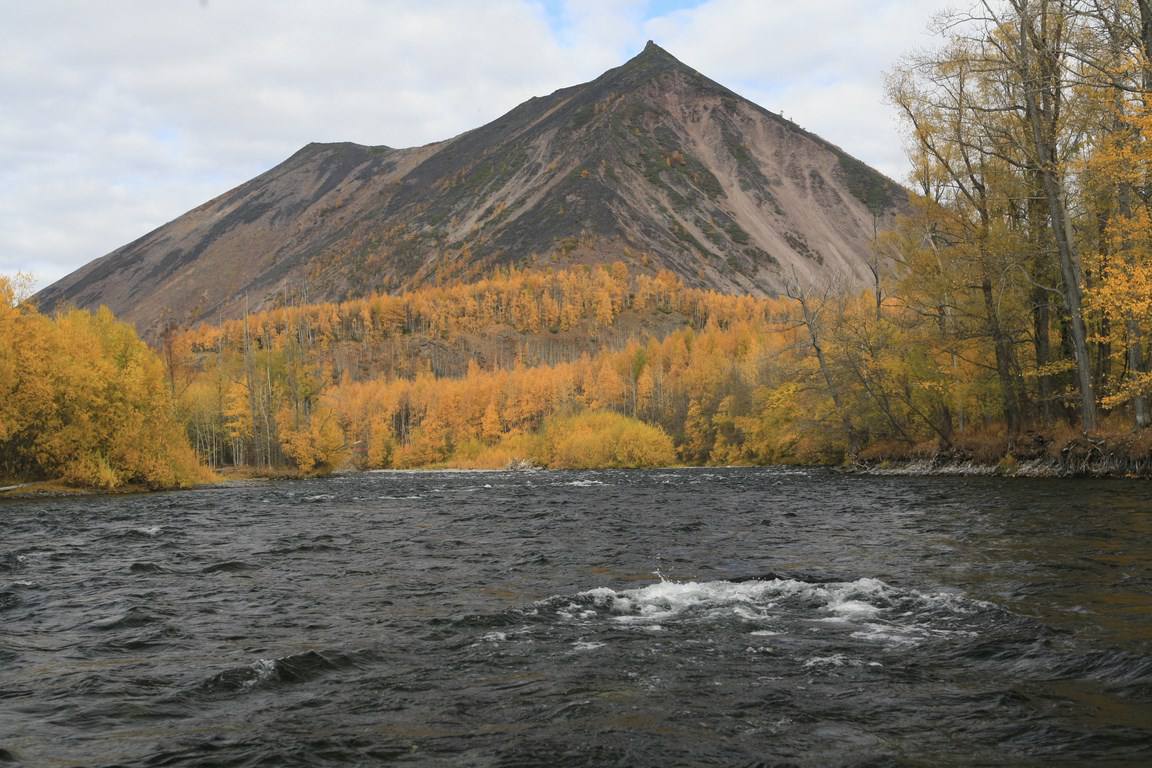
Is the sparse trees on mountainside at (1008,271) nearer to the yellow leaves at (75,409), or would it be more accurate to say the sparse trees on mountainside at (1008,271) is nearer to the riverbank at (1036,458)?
the riverbank at (1036,458)

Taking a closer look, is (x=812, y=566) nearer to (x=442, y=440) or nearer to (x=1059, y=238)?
(x=1059, y=238)

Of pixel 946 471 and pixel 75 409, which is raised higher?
pixel 75 409

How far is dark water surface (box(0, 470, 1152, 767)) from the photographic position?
8258 millimetres

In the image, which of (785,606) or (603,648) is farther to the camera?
(785,606)

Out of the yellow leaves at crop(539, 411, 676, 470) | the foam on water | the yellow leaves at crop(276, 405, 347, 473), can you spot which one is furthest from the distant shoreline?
the yellow leaves at crop(539, 411, 676, 470)

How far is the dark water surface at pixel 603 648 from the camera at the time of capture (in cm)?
826

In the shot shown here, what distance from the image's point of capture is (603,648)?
11906mm

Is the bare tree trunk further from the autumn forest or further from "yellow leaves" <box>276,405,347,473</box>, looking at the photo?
"yellow leaves" <box>276,405,347,473</box>

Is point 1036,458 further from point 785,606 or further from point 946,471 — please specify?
point 785,606

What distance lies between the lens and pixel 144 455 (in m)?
58.7

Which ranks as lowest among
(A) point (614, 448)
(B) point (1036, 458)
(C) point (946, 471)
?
(A) point (614, 448)

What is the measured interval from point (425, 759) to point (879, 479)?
44.1 meters

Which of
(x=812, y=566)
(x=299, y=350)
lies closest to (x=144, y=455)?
(x=299, y=350)

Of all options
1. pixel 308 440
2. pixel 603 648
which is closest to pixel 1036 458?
pixel 603 648
